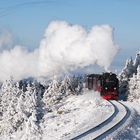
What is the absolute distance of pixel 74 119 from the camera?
43.8 metres

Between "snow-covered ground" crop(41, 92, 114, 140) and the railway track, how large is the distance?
719 mm

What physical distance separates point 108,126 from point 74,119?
6.86 meters

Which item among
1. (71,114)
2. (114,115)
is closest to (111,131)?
(114,115)

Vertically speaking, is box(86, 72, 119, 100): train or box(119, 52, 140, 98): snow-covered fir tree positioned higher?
box(86, 72, 119, 100): train

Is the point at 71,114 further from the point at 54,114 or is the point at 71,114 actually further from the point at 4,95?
the point at 4,95

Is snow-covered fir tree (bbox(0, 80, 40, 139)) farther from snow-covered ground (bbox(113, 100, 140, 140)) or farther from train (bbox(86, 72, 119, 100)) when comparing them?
train (bbox(86, 72, 119, 100))

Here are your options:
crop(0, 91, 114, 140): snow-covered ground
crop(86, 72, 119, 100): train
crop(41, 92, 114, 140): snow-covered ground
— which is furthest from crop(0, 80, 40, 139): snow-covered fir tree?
crop(86, 72, 119, 100): train

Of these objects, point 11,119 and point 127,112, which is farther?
point 11,119

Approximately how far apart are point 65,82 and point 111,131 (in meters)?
68.0

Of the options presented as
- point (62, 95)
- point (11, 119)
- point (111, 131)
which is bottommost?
point (62, 95)

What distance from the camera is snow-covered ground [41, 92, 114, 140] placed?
1486 inches

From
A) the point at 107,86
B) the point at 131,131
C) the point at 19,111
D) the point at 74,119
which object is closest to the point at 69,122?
the point at 74,119

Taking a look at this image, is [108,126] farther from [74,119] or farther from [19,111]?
[19,111]

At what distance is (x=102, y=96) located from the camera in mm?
66500
